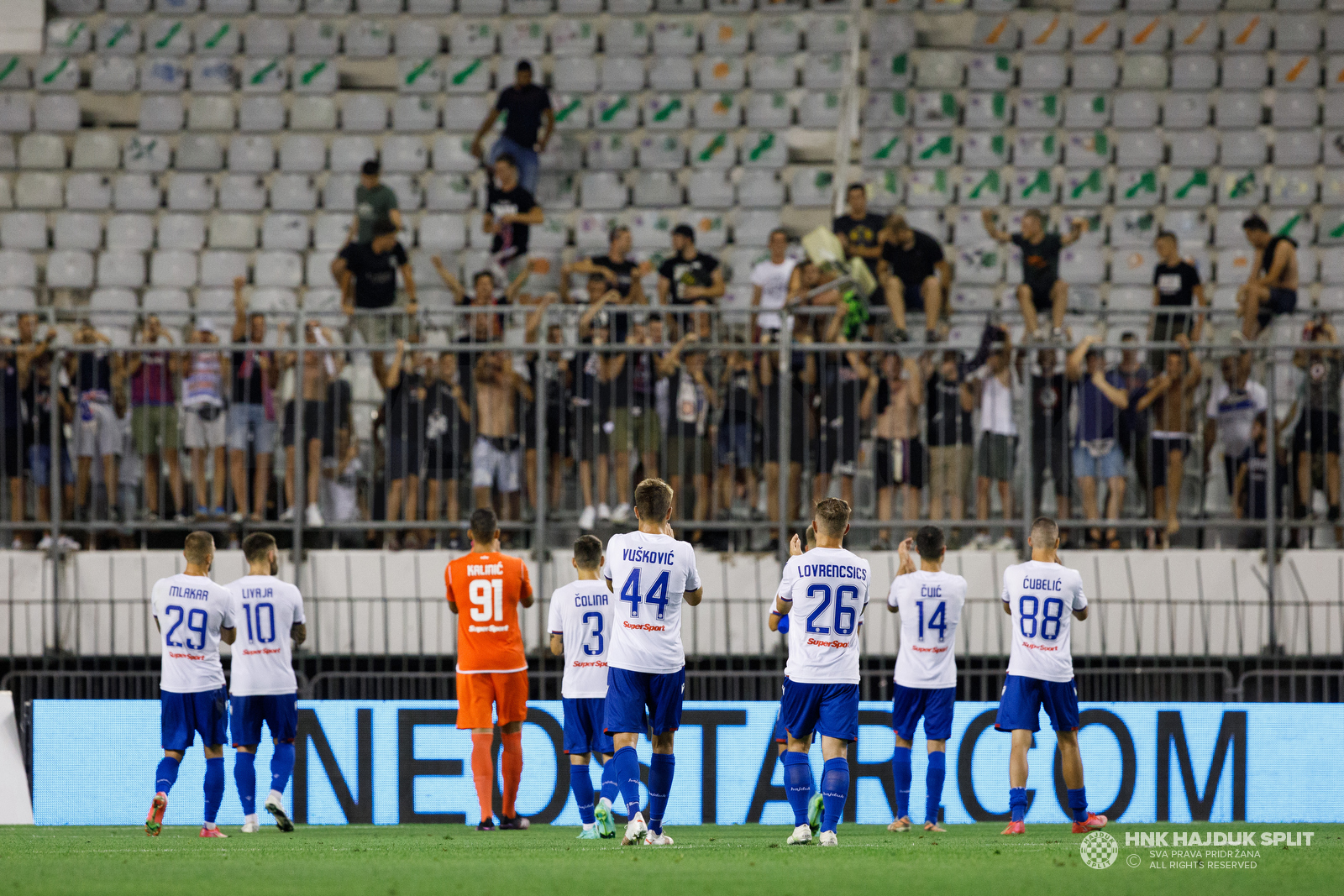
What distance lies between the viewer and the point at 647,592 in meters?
9.16

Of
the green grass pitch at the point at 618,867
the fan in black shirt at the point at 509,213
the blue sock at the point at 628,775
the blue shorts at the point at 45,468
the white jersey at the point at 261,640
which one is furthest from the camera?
the fan in black shirt at the point at 509,213

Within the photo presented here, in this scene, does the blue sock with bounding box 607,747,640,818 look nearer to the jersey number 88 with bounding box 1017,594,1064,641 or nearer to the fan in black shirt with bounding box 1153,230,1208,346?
the jersey number 88 with bounding box 1017,594,1064,641

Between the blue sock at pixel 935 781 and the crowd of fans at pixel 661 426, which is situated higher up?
the crowd of fans at pixel 661 426

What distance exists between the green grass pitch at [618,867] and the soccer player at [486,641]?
728mm

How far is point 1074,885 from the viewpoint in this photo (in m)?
7.35

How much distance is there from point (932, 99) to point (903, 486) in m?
8.04

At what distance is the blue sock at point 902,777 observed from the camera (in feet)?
35.7

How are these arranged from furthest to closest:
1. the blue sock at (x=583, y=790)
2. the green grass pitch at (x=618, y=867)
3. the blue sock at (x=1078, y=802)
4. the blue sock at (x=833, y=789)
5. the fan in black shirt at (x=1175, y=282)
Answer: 1. the fan in black shirt at (x=1175, y=282)
2. the blue sock at (x=583, y=790)
3. the blue sock at (x=1078, y=802)
4. the blue sock at (x=833, y=789)
5. the green grass pitch at (x=618, y=867)

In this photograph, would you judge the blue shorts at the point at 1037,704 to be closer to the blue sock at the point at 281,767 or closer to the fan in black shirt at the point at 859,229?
the blue sock at the point at 281,767

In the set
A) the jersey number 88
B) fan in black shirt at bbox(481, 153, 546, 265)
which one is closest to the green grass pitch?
the jersey number 88

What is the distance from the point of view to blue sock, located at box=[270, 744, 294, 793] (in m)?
11.2

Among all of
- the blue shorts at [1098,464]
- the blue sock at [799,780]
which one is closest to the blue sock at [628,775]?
the blue sock at [799,780]

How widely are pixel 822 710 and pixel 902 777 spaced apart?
1.87 m

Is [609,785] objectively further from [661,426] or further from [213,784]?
[661,426]
